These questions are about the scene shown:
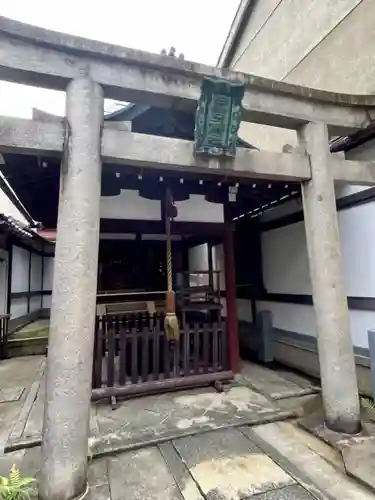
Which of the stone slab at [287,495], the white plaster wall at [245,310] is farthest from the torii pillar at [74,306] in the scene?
the white plaster wall at [245,310]

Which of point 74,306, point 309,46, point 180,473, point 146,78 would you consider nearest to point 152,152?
point 146,78

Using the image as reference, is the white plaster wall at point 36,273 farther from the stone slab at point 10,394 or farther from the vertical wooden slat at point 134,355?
the vertical wooden slat at point 134,355

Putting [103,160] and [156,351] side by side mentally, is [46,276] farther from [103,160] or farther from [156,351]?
[103,160]

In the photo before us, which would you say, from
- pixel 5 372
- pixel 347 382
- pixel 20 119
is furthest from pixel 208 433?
pixel 5 372

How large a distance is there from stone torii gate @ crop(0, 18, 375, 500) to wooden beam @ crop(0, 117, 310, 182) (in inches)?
0.4

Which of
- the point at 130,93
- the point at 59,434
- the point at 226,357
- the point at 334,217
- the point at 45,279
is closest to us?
the point at 59,434

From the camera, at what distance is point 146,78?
3.32 meters

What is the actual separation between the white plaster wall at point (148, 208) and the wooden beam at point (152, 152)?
6.93ft

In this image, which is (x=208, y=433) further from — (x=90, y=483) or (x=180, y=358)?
(x=180, y=358)

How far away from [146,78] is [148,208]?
2535mm

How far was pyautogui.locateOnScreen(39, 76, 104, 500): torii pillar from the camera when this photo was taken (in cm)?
261

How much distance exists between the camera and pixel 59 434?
262 centimetres

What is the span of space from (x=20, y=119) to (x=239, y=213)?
5.36m

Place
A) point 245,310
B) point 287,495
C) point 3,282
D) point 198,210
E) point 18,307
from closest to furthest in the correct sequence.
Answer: point 287,495
point 198,210
point 245,310
point 3,282
point 18,307
